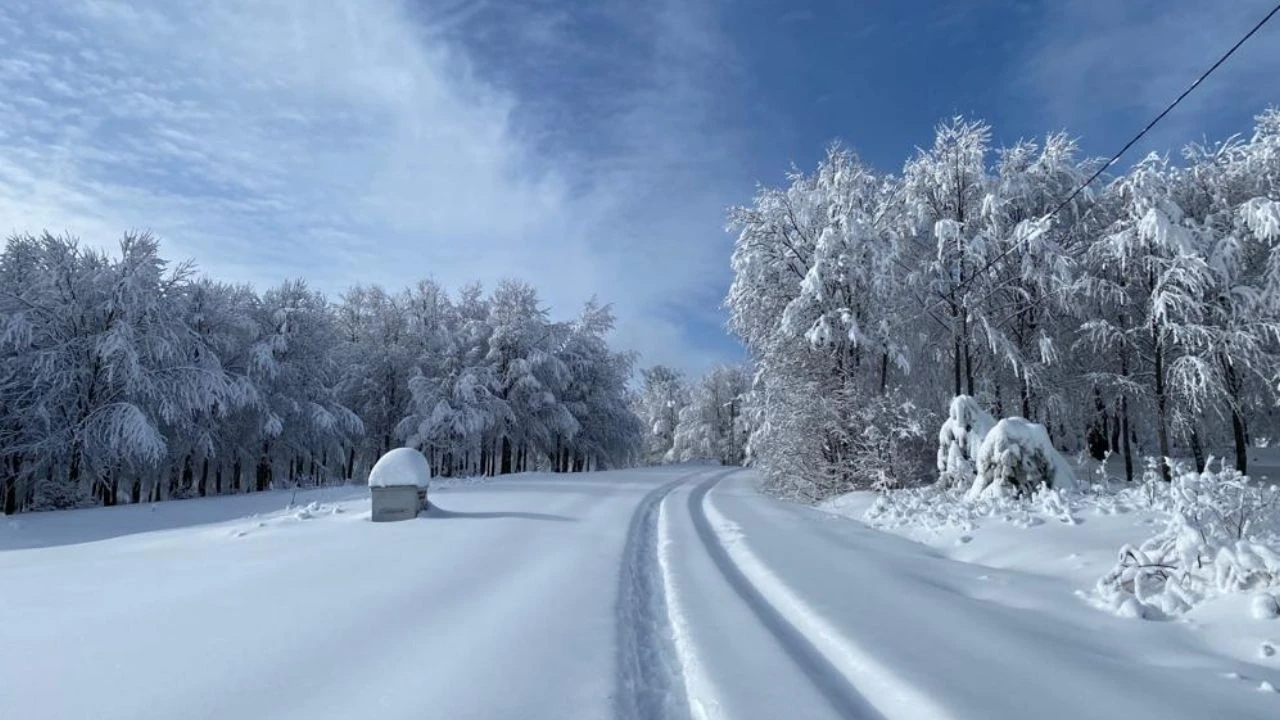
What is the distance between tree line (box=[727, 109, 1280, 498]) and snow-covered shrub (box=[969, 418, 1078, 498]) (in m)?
4.26

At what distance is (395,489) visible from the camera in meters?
12.1

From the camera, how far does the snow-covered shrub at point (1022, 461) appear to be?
478 inches

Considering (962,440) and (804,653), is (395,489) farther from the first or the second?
(962,440)

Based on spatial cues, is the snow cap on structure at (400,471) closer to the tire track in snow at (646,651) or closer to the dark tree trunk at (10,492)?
the tire track in snow at (646,651)

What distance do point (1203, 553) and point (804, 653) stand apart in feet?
14.1

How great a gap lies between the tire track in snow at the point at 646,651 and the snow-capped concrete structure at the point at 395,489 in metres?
5.50

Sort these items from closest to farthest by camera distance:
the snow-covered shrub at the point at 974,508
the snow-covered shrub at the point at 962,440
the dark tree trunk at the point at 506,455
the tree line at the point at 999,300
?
the snow-covered shrub at the point at 974,508, the snow-covered shrub at the point at 962,440, the tree line at the point at 999,300, the dark tree trunk at the point at 506,455

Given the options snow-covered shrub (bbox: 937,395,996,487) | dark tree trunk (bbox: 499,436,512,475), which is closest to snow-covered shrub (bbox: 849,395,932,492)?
snow-covered shrub (bbox: 937,395,996,487)

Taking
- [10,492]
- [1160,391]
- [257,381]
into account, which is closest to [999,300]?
[1160,391]

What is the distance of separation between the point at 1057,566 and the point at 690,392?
7132 centimetres

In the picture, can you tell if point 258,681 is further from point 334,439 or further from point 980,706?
point 334,439

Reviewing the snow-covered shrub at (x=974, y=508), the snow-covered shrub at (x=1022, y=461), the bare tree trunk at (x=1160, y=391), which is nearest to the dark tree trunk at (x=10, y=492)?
the snow-covered shrub at (x=974, y=508)

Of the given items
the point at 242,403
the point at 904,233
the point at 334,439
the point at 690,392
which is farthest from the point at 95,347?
the point at 690,392

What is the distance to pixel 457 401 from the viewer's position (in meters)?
34.4
